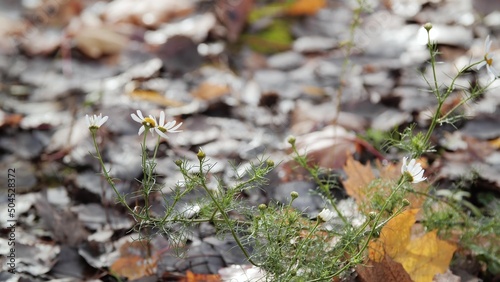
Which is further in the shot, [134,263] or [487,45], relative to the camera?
[134,263]

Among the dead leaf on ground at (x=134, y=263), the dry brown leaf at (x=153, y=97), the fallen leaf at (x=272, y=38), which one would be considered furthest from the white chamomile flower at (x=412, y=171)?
the fallen leaf at (x=272, y=38)

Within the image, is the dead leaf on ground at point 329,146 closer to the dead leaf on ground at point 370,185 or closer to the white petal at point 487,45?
the dead leaf on ground at point 370,185

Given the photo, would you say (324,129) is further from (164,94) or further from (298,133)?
(164,94)

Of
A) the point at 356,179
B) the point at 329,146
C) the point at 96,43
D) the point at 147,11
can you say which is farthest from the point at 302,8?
the point at 356,179

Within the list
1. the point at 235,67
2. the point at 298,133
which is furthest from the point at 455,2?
the point at 298,133

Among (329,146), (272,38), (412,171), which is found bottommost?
(272,38)

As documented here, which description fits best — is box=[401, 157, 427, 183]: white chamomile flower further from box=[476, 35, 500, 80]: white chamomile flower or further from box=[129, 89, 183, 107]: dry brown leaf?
box=[129, 89, 183, 107]: dry brown leaf

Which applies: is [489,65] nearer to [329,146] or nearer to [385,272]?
[385,272]
